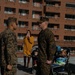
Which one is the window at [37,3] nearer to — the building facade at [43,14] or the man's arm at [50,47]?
the building facade at [43,14]

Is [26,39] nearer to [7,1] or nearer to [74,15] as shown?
[7,1]

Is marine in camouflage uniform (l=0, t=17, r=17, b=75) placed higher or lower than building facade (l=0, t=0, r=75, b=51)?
higher

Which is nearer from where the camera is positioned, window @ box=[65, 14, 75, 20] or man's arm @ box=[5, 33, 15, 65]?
man's arm @ box=[5, 33, 15, 65]

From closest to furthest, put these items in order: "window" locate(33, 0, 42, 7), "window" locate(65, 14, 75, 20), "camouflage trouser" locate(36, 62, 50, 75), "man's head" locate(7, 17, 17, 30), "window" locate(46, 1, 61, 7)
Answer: "man's head" locate(7, 17, 17, 30), "camouflage trouser" locate(36, 62, 50, 75), "window" locate(33, 0, 42, 7), "window" locate(46, 1, 61, 7), "window" locate(65, 14, 75, 20)

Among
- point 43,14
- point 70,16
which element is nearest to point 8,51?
point 43,14

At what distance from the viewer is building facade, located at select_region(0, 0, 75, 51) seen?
5853 cm

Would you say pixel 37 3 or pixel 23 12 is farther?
pixel 37 3

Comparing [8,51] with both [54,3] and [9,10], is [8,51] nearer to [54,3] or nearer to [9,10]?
[9,10]

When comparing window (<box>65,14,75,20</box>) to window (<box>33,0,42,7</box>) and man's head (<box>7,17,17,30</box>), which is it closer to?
window (<box>33,0,42,7</box>)

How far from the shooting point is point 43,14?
2457 inches

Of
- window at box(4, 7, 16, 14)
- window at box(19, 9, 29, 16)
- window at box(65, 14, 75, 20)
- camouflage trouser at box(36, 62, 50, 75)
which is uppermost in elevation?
camouflage trouser at box(36, 62, 50, 75)

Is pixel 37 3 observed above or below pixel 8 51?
below

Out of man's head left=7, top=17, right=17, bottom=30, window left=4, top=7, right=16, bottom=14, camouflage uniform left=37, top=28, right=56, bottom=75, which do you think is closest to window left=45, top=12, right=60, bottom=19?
window left=4, top=7, right=16, bottom=14

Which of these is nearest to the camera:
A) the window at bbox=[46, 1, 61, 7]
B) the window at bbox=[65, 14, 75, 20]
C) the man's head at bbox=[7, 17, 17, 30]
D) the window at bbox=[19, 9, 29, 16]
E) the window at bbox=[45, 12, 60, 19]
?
the man's head at bbox=[7, 17, 17, 30]
